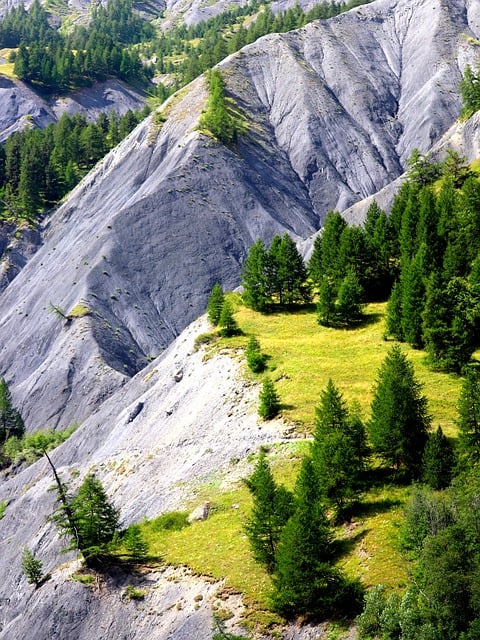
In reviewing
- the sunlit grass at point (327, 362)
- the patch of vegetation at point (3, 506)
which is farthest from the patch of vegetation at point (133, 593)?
the patch of vegetation at point (3, 506)

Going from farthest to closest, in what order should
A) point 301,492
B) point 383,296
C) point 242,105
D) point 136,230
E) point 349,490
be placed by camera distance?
1. point 242,105
2. point 136,230
3. point 383,296
4. point 349,490
5. point 301,492

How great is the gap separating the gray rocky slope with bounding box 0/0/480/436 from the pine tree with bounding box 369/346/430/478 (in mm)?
51172

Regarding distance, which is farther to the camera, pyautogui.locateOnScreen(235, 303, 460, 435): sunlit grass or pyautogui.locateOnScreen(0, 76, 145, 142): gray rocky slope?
pyautogui.locateOnScreen(0, 76, 145, 142): gray rocky slope

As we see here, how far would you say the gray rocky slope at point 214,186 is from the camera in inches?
3418

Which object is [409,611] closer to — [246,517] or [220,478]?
[246,517]

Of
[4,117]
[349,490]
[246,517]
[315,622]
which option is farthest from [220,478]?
[4,117]

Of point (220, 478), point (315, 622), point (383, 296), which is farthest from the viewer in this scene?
point (383, 296)

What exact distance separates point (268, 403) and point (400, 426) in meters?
10.4

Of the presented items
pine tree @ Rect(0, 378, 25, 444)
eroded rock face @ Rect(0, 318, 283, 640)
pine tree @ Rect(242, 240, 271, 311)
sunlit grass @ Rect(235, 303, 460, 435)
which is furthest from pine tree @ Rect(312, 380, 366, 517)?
pine tree @ Rect(0, 378, 25, 444)

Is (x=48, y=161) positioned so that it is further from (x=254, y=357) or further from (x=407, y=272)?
(x=407, y=272)

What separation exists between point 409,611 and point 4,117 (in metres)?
178

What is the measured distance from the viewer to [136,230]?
100 m

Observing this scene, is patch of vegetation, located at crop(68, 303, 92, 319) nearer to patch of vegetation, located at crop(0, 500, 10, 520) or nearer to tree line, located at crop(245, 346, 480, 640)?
patch of vegetation, located at crop(0, 500, 10, 520)

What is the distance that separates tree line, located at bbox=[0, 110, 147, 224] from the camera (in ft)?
406
